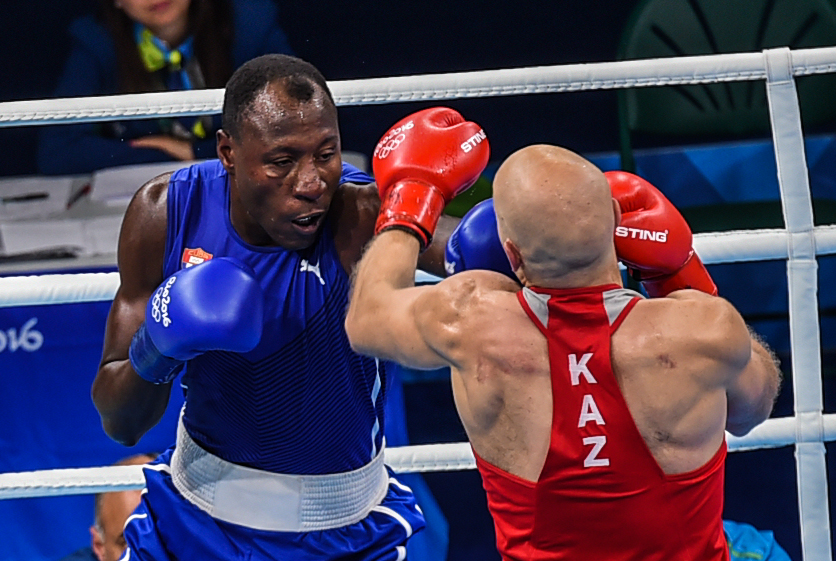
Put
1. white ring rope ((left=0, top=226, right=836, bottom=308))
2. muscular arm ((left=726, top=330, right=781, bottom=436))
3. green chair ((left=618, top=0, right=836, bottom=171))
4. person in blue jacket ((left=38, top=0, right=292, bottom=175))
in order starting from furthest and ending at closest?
1. green chair ((left=618, top=0, right=836, bottom=171))
2. person in blue jacket ((left=38, top=0, right=292, bottom=175))
3. white ring rope ((left=0, top=226, right=836, bottom=308))
4. muscular arm ((left=726, top=330, right=781, bottom=436))

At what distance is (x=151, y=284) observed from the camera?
5.58 feet

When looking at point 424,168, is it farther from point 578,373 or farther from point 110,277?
point 110,277

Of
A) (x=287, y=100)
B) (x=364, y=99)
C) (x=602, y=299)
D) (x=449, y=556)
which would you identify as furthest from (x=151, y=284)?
(x=449, y=556)

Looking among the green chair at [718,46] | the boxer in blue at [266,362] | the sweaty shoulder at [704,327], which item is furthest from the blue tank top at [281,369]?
the green chair at [718,46]

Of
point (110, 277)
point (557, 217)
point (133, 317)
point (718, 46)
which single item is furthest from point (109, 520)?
point (718, 46)

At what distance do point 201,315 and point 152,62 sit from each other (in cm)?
202

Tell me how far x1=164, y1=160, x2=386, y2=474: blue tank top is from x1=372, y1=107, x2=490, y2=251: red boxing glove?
0.15 meters

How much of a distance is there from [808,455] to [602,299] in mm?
850

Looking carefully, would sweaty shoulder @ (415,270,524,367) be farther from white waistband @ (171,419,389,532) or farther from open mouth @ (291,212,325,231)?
white waistband @ (171,419,389,532)

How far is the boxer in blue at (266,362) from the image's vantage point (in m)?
1.57

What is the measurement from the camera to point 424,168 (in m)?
1.56

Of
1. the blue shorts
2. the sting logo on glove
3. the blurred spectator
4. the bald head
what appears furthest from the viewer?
the blurred spectator

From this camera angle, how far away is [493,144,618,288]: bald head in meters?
1.31

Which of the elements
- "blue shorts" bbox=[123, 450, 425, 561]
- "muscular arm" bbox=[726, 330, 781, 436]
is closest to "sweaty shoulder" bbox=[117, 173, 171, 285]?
"blue shorts" bbox=[123, 450, 425, 561]
